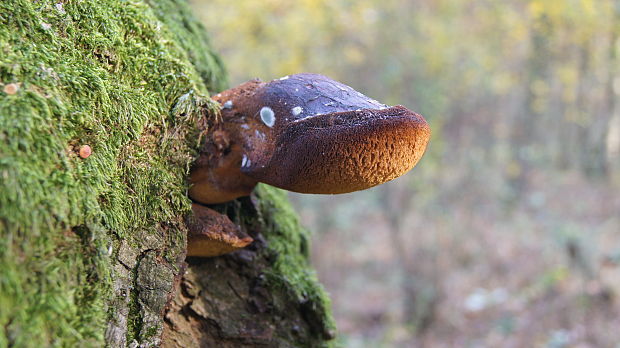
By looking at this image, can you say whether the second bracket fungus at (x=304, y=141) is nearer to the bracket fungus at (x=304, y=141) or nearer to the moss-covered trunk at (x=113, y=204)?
the bracket fungus at (x=304, y=141)

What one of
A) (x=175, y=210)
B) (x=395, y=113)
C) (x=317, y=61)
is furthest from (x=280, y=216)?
(x=317, y=61)

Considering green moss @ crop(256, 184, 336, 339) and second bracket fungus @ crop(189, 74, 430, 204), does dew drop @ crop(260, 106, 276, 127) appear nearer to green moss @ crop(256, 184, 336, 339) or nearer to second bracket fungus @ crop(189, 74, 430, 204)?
second bracket fungus @ crop(189, 74, 430, 204)

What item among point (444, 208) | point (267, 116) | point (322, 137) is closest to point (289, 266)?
point (267, 116)

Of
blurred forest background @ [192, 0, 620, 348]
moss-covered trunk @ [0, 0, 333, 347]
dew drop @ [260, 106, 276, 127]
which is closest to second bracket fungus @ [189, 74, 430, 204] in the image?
dew drop @ [260, 106, 276, 127]

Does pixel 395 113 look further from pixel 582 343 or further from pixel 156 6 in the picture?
pixel 582 343

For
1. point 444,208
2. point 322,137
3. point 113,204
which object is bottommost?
point 113,204

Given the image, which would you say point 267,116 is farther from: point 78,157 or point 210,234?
point 78,157

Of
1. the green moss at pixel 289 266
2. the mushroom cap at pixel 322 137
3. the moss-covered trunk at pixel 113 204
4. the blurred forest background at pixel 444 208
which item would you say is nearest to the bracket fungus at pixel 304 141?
the mushroom cap at pixel 322 137

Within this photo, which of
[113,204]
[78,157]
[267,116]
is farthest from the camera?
[267,116]
